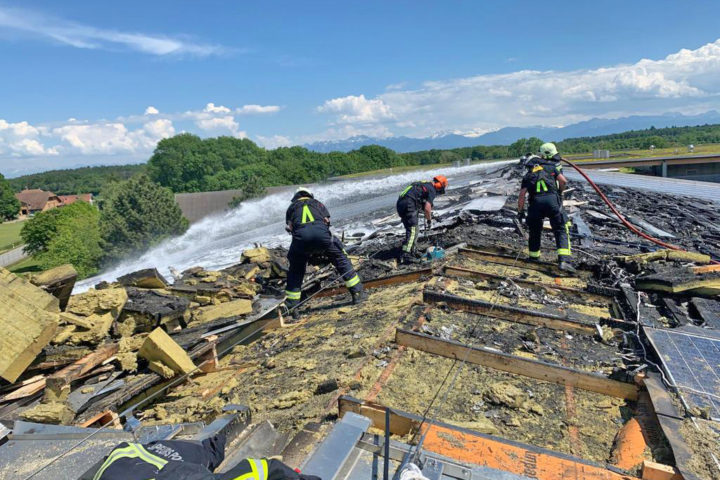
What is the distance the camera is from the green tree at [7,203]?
78.7 metres

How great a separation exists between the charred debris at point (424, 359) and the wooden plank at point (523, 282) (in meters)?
0.02

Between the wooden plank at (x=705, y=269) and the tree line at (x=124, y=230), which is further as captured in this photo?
the tree line at (x=124, y=230)

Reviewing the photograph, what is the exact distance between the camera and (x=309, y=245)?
5.23m

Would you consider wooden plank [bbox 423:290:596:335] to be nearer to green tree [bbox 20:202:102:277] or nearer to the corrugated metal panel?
the corrugated metal panel

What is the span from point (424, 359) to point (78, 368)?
3411 millimetres

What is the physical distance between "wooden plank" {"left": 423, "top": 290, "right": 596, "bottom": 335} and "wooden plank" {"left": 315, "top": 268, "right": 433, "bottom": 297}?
911 millimetres

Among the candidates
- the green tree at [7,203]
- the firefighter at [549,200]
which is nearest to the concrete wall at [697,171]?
the firefighter at [549,200]

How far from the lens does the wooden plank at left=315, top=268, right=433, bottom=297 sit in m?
5.73

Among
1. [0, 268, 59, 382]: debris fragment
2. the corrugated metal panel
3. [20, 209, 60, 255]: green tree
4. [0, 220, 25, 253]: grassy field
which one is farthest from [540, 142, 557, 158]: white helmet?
[0, 220, 25, 253]: grassy field

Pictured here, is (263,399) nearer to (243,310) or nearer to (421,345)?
(421,345)

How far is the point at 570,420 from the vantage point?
9.02ft

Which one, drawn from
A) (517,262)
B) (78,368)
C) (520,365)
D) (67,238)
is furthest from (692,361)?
(67,238)

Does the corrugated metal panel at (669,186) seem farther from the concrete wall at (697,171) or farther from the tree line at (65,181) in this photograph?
the tree line at (65,181)

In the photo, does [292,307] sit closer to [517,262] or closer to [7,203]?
[517,262]
